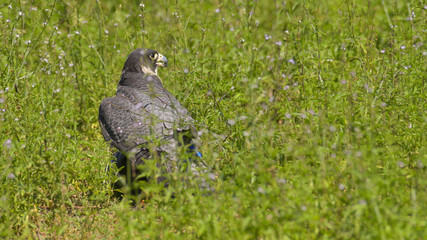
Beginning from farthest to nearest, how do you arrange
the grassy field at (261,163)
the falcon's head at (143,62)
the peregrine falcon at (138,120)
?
1. the falcon's head at (143,62)
2. the peregrine falcon at (138,120)
3. the grassy field at (261,163)

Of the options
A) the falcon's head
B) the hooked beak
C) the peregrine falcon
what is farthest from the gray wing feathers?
the hooked beak

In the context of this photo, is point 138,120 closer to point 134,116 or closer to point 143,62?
point 134,116

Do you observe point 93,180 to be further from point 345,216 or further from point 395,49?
point 395,49

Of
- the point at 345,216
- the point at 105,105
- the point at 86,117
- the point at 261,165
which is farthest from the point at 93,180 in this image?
the point at 345,216

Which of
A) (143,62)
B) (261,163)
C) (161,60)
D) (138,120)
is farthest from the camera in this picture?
(161,60)

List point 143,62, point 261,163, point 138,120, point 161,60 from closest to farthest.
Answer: point 261,163
point 138,120
point 143,62
point 161,60

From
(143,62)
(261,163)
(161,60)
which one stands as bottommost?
(261,163)

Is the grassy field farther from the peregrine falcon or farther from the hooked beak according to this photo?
the hooked beak

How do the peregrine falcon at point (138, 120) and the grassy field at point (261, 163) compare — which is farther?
the peregrine falcon at point (138, 120)

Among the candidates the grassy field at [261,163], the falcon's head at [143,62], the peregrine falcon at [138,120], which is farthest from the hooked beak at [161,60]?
the grassy field at [261,163]

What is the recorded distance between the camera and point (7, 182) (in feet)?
13.6

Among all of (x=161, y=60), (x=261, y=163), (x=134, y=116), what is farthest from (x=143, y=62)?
(x=261, y=163)

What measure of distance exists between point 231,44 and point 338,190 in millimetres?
4151

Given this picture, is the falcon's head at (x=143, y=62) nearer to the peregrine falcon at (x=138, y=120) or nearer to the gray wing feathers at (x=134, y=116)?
the peregrine falcon at (x=138, y=120)
